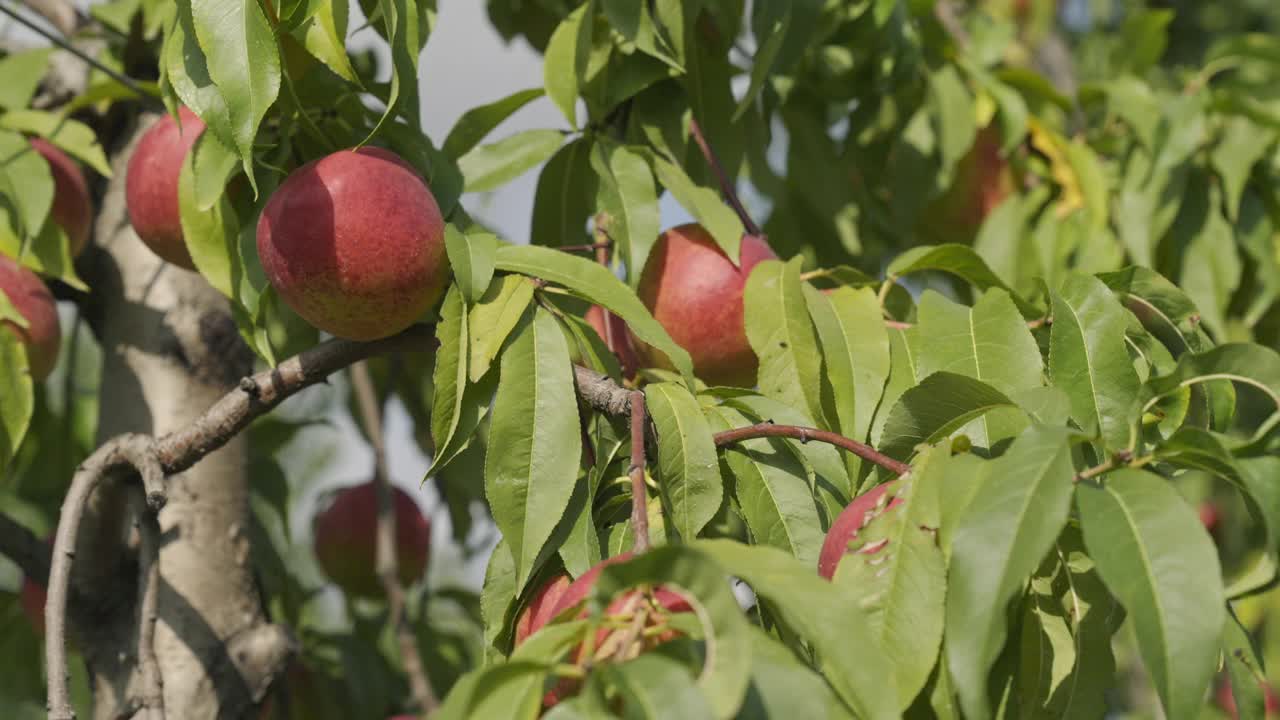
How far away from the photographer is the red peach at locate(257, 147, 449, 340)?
2.74ft

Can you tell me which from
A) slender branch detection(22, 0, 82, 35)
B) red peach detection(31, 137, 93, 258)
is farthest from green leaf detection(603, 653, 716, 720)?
slender branch detection(22, 0, 82, 35)

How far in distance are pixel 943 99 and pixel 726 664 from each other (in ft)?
3.84

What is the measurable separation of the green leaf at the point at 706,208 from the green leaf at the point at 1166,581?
0.47 meters

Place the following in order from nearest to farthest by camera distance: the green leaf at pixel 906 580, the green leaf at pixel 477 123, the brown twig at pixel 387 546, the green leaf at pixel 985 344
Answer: the green leaf at pixel 906 580 < the green leaf at pixel 985 344 < the green leaf at pixel 477 123 < the brown twig at pixel 387 546

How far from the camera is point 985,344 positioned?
0.87 metres

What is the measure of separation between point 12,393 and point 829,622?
→ 2.73 feet

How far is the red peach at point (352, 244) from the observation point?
0.84 meters

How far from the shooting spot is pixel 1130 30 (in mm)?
1923

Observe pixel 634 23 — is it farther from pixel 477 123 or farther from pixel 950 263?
pixel 950 263

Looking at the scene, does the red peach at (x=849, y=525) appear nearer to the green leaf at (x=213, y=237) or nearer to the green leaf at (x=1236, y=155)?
the green leaf at (x=213, y=237)

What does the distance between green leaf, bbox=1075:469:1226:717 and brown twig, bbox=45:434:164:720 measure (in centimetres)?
63

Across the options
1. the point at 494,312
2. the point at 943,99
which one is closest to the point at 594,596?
the point at 494,312

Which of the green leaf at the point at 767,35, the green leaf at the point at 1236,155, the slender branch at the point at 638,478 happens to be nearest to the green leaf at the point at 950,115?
the green leaf at the point at 1236,155

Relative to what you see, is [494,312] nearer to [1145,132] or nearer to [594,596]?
[594,596]
